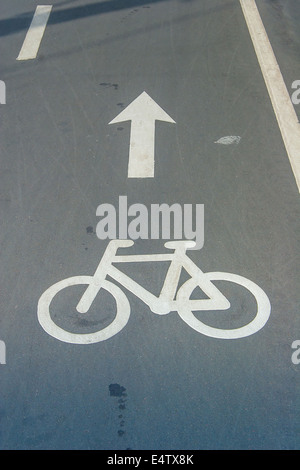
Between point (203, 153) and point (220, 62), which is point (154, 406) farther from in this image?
point (220, 62)

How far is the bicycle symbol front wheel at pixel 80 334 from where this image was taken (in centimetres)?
497

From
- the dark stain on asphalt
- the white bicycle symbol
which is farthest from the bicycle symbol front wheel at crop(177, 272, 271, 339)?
the dark stain on asphalt

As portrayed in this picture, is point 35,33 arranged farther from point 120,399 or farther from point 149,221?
point 120,399

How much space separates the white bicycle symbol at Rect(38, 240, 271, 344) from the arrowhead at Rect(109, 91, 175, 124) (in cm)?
264

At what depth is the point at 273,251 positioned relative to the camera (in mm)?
5738

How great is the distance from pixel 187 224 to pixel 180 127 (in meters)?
1.99

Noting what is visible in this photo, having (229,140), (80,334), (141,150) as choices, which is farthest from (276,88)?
(80,334)

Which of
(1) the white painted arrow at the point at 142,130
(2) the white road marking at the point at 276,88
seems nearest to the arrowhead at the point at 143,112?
(1) the white painted arrow at the point at 142,130

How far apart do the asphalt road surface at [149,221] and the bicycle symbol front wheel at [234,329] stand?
0.07 feet

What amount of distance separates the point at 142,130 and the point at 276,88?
7.02 ft

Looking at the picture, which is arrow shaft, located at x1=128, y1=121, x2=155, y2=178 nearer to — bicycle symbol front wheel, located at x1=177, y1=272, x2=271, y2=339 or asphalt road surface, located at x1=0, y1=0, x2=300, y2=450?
asphalt road surface, located at x1=0, y1=0, x2=300, y2=450

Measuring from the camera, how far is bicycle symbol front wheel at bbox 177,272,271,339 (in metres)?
4.96

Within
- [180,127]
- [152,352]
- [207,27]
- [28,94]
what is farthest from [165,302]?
[207,27]

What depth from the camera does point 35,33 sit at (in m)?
9.98
